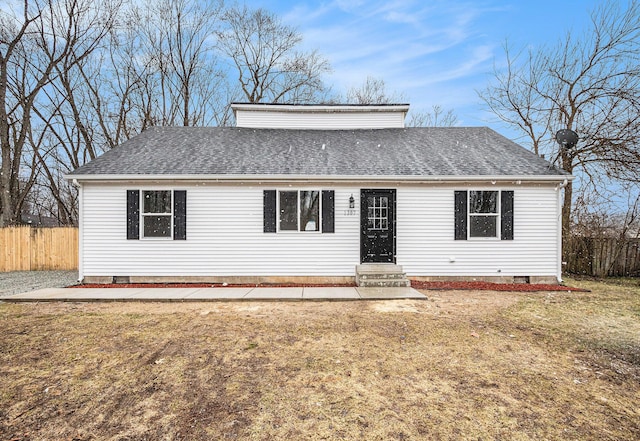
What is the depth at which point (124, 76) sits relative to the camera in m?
19.3

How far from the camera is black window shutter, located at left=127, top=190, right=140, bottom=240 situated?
9117mm

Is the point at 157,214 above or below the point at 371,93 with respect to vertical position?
below

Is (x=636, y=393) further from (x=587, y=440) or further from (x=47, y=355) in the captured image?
(x=47, y=355)

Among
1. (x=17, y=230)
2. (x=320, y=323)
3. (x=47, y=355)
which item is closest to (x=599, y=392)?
(x=320, y=323)

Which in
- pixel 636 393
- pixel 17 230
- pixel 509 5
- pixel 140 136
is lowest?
pixel 636 393

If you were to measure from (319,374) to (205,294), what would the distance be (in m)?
4.91

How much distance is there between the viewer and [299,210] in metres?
9.27

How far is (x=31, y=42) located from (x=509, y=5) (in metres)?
21.9

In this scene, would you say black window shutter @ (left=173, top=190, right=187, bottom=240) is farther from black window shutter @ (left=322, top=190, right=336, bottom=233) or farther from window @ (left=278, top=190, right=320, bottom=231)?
black window shutter @ (left=322, top=190, right=336, bottom=233)

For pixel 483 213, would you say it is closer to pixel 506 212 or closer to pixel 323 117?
pixel 506 212

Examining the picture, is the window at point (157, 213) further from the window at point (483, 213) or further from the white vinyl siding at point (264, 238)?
the window at point (483, 213)

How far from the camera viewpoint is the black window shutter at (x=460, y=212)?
9203 millimetres

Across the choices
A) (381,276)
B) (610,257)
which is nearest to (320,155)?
(381,276)

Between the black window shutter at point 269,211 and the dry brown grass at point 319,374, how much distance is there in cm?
307
